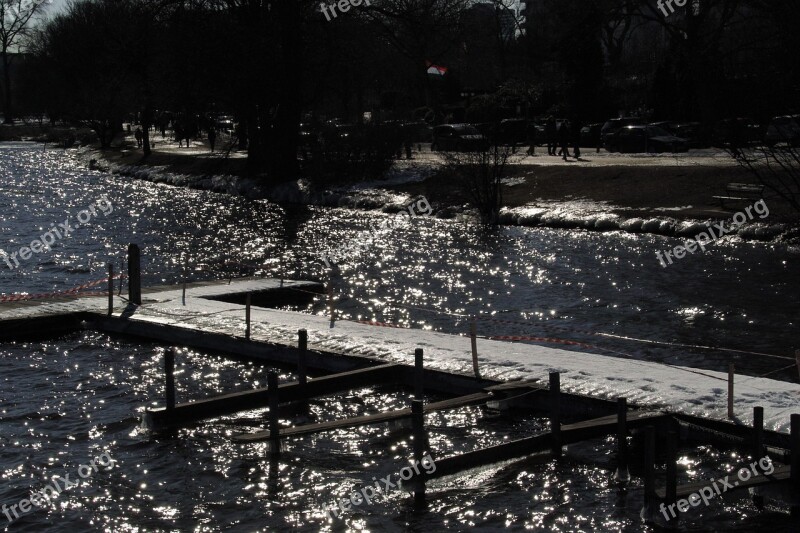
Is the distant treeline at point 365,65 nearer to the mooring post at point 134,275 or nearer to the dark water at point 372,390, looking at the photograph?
the dark water at point 372,390

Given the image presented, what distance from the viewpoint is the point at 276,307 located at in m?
25.1

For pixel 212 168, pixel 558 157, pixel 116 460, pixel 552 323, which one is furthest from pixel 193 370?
pixel 212 168

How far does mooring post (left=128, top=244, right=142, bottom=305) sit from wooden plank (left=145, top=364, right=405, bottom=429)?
6.90 meters

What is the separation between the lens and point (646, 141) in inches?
2035

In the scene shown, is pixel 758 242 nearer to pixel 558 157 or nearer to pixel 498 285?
pixel 498 285

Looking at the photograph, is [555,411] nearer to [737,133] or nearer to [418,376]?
[418,376]

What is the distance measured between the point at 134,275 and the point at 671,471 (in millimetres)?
14261

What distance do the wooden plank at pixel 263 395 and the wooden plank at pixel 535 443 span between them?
371 centimetres

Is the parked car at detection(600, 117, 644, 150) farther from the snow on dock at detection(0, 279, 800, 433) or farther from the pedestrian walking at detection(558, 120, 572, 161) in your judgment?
the snow on dock at detection(0, 279, 800, 433)

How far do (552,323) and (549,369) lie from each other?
234 inches

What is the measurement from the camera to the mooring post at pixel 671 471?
37.4ft

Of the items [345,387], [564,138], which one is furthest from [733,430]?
[564,138]

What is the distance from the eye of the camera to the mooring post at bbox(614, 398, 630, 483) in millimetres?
13242

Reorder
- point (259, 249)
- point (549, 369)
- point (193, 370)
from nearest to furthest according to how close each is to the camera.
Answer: point (549, 369) < point (193, 370) < point (259, 249)
